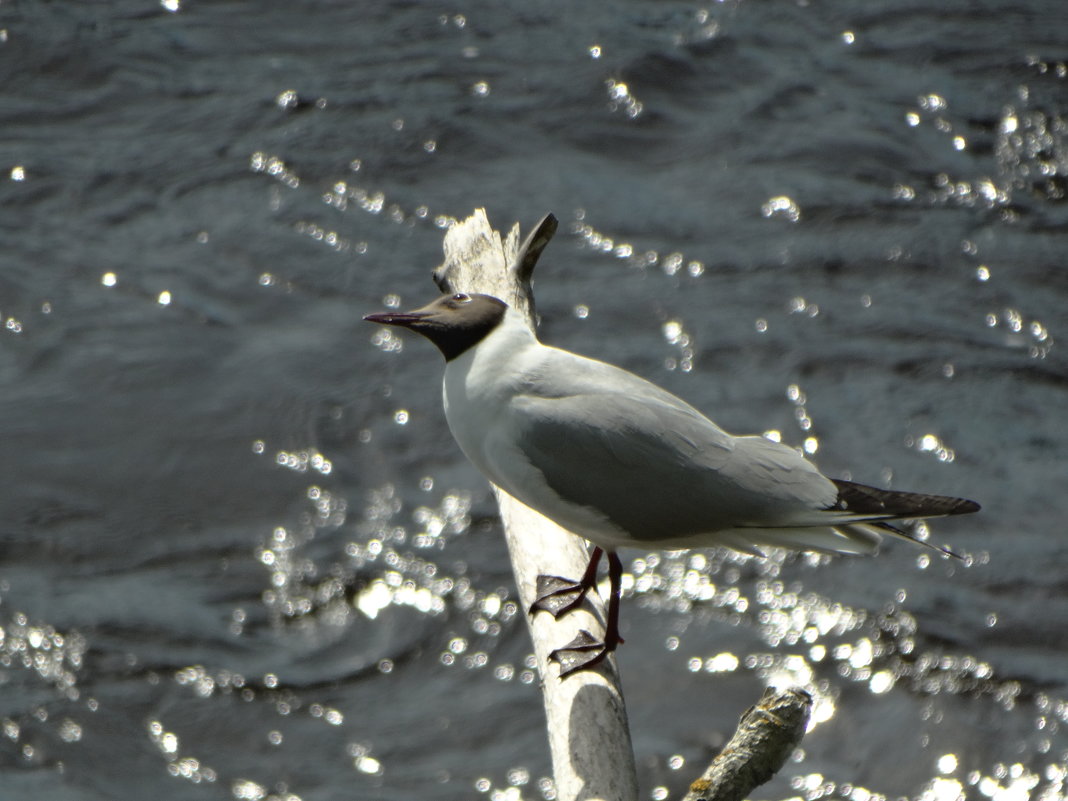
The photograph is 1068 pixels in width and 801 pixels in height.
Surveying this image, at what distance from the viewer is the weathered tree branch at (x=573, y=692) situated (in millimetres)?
2785

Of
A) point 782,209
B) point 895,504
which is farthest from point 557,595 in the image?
point 782,209

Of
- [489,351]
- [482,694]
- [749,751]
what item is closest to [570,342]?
[482,694]

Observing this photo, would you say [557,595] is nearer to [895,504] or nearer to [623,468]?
[623,468]

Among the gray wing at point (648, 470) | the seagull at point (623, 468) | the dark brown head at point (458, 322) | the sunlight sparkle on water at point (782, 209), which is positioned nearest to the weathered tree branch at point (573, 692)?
the seagull at point (623, 468)

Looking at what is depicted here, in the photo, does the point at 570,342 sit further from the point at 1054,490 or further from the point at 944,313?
the point at 1054,490

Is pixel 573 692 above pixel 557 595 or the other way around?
above

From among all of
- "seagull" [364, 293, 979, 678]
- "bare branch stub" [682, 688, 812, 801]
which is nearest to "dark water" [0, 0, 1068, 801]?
"seagull" [364, 293, 979, 678]

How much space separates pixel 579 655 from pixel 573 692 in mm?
223

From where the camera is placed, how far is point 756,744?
9.14ft

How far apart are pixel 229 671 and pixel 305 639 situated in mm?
379

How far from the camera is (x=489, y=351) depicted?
3848mm

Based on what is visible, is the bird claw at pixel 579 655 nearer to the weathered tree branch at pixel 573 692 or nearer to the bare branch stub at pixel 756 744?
the weathered tree branch at pixel 573 692

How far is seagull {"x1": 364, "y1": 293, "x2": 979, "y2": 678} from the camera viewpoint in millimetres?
3715

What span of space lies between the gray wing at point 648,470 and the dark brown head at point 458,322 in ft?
0.89
